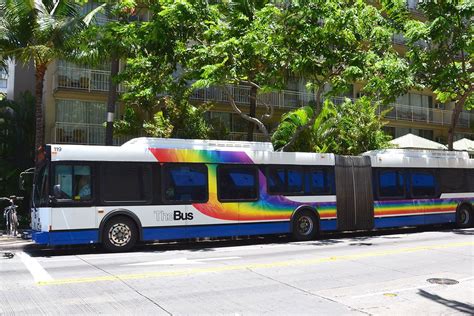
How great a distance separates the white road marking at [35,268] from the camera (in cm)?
972

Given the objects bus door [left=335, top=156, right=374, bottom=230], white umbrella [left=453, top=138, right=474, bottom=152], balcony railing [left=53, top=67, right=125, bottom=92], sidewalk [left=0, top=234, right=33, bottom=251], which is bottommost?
sidewalk [left=0, top=234, right=33, bottom=251]

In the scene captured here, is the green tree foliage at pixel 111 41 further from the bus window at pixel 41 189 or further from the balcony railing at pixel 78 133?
the balcony railing at pixel 78 133

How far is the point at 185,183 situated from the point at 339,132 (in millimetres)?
13339

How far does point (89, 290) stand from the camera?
8562mm

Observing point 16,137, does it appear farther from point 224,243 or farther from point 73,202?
point 224,243

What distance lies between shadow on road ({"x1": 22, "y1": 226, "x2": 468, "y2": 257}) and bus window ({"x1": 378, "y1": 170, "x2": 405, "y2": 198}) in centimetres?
148

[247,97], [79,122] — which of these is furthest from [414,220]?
[79,122]

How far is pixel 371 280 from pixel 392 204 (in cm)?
947

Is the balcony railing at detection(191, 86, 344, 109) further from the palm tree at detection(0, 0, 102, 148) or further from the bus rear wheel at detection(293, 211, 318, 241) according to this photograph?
the bus rear wheel at detection(293, 211, 318, 241)

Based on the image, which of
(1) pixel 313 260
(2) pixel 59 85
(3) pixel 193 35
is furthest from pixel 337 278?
(2) pixel 59 85

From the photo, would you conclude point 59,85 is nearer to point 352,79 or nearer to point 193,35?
point 193,35

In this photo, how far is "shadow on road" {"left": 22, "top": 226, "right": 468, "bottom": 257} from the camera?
1427 centimetres

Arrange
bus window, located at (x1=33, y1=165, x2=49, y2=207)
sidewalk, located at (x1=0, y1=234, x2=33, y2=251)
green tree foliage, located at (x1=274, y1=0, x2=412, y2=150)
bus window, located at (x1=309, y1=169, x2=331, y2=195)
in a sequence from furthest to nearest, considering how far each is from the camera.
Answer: bus window, located at (x1=309, y1=169, x2=331, y2=195), green tree foliage, located at (x1=274, y1=0, x2=412, y2=150), sidewalk, located at (x1=0, y1=234, x2=33, y2=251), bus window, located at (x1=33, y1=165, x2=49, y2=207)

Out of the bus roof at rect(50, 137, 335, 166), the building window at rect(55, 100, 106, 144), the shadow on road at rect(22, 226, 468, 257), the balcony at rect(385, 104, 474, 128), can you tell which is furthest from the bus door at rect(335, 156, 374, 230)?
the balcony at rect(385, 104, 474, 128)
